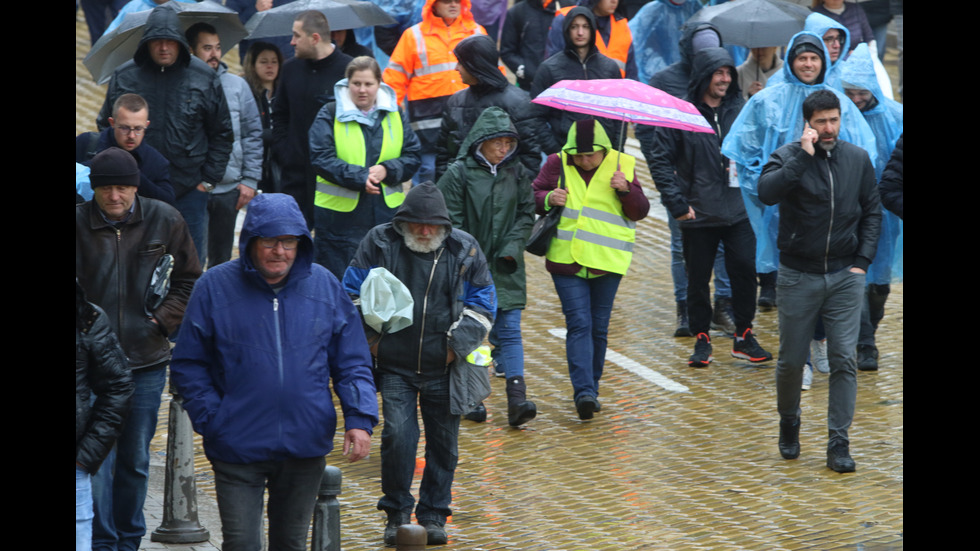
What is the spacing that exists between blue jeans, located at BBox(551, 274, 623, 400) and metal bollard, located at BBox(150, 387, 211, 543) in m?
3.06

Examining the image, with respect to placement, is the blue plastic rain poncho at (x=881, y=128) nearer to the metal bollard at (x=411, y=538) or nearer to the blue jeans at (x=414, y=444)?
the blue jeans at (x=414, y=444)

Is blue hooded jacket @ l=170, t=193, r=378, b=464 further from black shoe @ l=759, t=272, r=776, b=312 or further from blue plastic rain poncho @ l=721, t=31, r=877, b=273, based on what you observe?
black shoe @ l=759, t=272, r=776, b=312

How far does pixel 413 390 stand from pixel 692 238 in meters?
4.10

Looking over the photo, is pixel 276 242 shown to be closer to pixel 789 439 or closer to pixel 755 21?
pixel 789 439

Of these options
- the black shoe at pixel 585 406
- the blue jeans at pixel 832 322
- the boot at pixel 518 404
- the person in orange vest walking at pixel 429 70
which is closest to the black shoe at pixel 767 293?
the person in orange vest walking at pixel 429 70

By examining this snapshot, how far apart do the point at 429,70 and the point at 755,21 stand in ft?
9.79

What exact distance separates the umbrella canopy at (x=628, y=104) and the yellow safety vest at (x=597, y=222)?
11.9 inches

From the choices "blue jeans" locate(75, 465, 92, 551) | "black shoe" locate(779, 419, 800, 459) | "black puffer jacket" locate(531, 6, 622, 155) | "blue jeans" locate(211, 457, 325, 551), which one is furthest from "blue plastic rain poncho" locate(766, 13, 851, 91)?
"blue jeans" locate(75, 465, 92, 551)

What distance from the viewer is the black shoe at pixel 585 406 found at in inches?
397

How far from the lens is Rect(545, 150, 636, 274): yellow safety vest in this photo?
10.0 metres

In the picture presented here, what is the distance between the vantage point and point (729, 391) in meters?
10.8

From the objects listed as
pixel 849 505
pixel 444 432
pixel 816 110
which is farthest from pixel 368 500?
pixel 816 110
